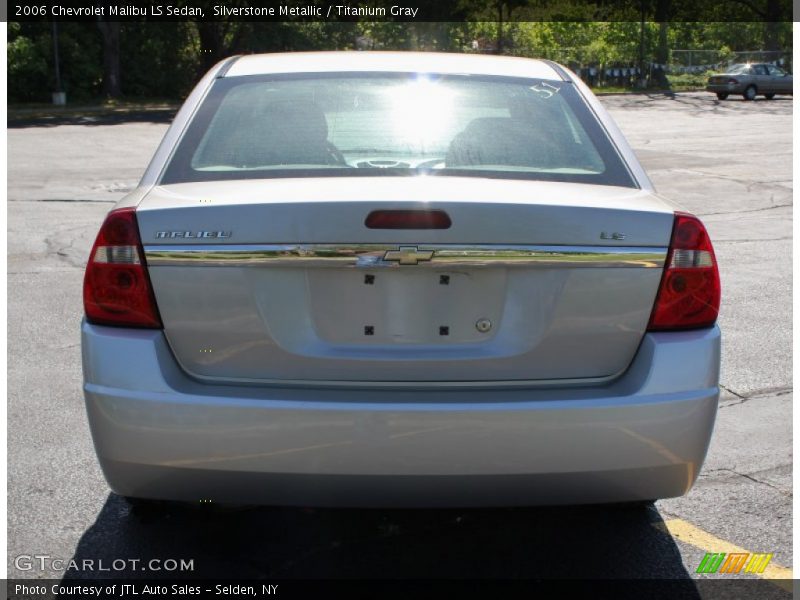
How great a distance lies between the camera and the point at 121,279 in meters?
3.14

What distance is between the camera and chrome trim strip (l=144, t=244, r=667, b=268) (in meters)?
3.00

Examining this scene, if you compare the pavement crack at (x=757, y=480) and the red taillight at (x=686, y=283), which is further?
the pavement crack at (x=757, y=480)

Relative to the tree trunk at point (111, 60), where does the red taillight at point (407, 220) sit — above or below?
above

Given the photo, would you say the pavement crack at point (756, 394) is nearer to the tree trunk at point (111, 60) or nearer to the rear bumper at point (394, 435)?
the rear bumper at point (394, 435)

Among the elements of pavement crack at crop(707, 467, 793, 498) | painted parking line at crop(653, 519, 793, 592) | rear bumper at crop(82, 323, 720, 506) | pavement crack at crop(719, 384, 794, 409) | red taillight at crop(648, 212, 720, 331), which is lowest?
pavement crack at crop(719, 384, 794, 409)

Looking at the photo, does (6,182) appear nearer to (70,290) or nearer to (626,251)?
(70,290)

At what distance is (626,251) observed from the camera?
3.08 meters

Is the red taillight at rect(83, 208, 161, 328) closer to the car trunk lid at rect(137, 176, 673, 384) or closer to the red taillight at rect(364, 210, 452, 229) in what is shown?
the car trunk lid at rect(137, 176, 673, 384)

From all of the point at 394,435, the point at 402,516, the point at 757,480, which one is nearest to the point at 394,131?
the point at 394,435

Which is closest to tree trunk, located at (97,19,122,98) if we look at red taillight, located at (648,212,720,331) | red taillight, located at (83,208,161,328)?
red taillight, located at (83,208,161,328)

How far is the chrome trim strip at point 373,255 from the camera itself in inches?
118

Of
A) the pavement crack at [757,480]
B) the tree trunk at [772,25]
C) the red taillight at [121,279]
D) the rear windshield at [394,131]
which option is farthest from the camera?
the tree trunk at [772,25]

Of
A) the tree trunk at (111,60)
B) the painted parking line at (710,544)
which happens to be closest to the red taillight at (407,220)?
the painted parking line at (710,544)

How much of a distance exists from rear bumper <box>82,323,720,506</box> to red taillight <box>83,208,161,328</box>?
50 mm
